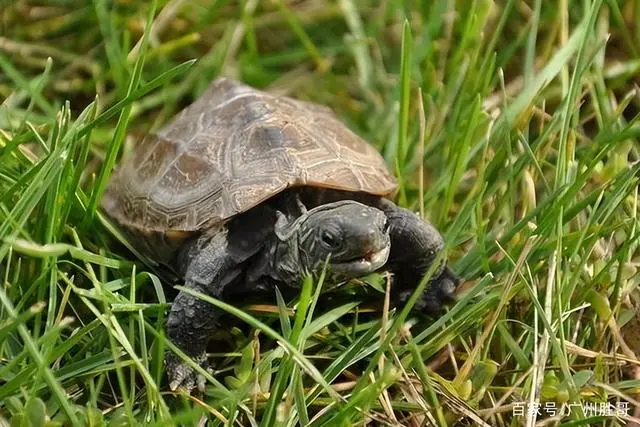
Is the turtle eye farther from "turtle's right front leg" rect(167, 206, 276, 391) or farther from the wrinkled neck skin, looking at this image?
"turtle's right front leg" rect(167, 206, 276, 391)

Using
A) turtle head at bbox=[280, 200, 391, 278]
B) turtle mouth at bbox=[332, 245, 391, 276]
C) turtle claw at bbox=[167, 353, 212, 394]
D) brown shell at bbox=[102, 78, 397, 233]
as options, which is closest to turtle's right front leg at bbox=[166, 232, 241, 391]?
turtle claw at bbox=[167, 353, 212, 394]

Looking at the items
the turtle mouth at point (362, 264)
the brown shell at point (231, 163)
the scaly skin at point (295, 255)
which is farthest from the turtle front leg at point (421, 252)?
the turtle mouth at point (362, 264)

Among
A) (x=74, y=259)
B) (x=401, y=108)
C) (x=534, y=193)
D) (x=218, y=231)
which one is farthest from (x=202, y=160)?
(x=534, y=193)

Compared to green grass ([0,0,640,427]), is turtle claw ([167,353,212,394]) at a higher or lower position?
lower

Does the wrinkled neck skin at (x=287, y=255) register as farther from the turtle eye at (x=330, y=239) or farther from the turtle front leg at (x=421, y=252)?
the turtle front leg at (x=421, y=252)

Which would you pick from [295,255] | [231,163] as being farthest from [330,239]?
[231,163]

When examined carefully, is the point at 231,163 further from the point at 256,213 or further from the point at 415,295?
the point at 415,295

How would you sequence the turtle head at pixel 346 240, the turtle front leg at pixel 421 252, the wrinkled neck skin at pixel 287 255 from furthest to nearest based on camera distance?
the turtle front leg at pixel 421 252 → the wrinkled neck skin at pixel 287 255 → the turtle head at pixel 346 240

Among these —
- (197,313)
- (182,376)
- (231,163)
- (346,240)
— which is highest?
(346,240)
